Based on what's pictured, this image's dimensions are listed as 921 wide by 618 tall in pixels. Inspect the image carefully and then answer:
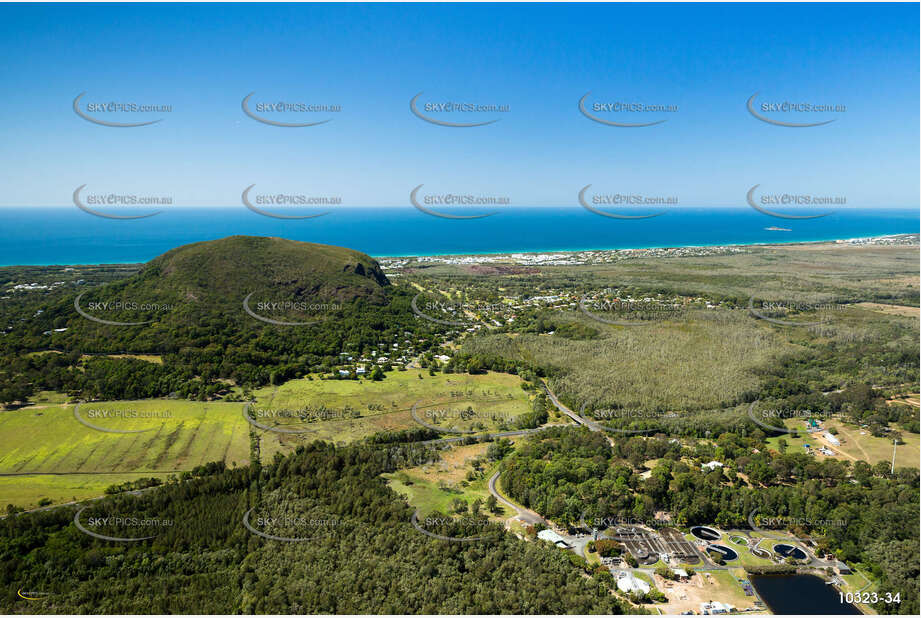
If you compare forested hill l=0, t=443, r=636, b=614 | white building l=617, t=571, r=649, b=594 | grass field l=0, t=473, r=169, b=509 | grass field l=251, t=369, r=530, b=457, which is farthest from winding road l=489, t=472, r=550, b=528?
grass field l=0, t=473, r=169, b=509

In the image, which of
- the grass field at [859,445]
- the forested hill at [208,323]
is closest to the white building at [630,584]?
the grass field at [859,445]

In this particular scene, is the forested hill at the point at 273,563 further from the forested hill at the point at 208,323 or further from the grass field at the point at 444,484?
the forested hill at the point at 208,323

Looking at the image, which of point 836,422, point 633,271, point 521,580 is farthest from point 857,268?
point 521,580

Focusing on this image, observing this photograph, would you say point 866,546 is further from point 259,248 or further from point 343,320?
point 259,248

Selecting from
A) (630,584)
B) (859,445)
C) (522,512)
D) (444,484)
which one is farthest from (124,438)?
(859,445)

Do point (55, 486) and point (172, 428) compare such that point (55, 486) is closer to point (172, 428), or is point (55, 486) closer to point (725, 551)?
point (172, 428)

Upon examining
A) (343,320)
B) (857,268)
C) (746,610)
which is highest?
(857,268)
